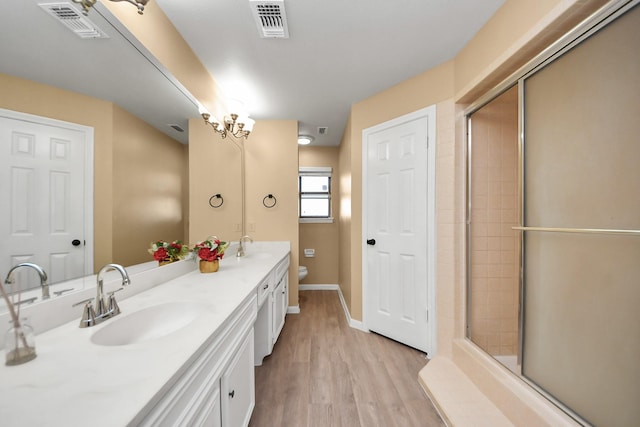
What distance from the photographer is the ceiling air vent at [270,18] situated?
133 cm

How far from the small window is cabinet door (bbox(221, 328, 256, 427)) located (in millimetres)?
2777

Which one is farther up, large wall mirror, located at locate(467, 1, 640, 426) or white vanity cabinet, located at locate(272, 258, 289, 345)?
large wall mirror, located at locate(467, 1, 640, 426)

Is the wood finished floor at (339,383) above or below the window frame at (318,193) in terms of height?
below

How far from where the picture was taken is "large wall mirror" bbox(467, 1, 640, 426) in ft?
2.98

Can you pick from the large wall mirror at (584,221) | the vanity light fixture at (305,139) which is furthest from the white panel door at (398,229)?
the vanity light fixture at (305,139)

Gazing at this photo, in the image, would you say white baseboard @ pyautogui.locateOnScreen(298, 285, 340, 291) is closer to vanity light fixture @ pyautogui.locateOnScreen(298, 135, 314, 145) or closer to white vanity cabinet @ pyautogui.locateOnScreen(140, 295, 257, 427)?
vanity light fixture @ pyautogui.locateOnScreen(298, 135, 314, 145)

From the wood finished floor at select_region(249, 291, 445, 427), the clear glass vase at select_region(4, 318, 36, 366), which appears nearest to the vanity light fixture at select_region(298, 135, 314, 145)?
the wood finished floor at select_region(249, 291, 445, 427)

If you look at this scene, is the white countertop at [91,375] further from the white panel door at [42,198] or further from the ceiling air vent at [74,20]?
the ceiling air vent at [74,20]

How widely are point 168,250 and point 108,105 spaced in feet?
2.78

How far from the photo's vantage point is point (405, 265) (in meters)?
2.13

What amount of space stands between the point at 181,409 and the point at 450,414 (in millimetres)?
1462

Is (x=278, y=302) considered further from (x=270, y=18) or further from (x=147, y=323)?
(x=270, y=18)

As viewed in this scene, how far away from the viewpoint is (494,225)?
5.95ft

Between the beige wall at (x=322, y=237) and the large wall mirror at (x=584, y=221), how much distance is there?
263 cm
